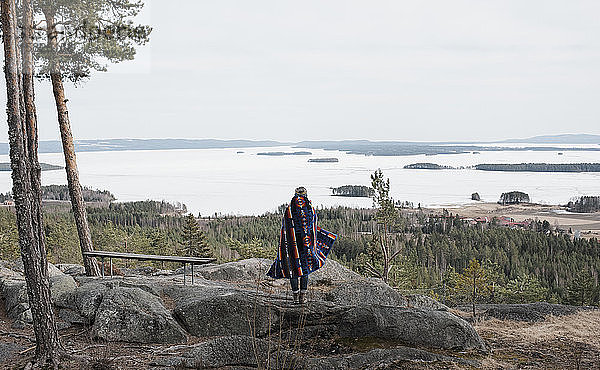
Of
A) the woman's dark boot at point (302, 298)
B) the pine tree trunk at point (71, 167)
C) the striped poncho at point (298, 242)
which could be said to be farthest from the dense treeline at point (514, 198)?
the woman's dark boot at point (302, 298)

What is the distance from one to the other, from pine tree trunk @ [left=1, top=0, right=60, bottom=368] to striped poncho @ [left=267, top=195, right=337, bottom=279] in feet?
12.2

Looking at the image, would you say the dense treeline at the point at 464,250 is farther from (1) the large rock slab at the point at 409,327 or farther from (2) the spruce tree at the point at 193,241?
(1) the large rock slab at the point at 409,327

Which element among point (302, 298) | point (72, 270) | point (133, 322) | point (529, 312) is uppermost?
point (302, 298)

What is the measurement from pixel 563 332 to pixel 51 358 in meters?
10.3

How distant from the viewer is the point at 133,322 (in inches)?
319

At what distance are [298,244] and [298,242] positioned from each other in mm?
36

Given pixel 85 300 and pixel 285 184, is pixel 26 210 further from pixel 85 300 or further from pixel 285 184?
pixel 285 184

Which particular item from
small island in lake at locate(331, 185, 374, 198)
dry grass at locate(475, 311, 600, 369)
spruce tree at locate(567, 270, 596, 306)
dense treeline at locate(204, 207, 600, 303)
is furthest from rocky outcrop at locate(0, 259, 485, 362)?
small island in lake at locate(331, 185, 374, 198)

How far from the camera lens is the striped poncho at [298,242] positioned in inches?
352

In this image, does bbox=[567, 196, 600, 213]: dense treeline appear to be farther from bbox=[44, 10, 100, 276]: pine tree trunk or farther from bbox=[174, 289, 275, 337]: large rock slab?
bbox=[174, 289, 275, 337]: large rock slab

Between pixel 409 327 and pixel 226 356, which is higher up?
pixel 226 356

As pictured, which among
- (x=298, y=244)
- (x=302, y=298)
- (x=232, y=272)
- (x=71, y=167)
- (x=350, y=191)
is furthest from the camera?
(x=350, y=191)

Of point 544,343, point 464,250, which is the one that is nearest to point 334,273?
point 544,343

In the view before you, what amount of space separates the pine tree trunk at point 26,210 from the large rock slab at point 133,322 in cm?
124
